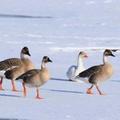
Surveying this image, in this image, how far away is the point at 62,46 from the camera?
63.0ft

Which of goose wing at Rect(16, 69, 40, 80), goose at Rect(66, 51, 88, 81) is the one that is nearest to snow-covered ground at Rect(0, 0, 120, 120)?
goose at Rect(66, 51, 88, 81)

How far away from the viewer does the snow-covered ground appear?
26.5ft

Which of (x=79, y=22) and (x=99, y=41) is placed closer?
(x=99, y=41)

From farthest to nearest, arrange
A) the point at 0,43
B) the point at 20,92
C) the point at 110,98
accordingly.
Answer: the point at 0,43, the point at 20,92, the point at 110,98

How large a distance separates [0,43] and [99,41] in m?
3.30

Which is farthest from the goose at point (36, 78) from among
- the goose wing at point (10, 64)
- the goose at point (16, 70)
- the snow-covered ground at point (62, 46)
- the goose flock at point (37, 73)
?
the goose wing at point (10, 64)

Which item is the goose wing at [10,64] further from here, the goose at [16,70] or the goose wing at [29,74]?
the goose wing at [29,74]

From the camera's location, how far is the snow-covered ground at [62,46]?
8070mm

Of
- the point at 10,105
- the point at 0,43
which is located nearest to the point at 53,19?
the point at 0,43

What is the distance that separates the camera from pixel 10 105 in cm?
845

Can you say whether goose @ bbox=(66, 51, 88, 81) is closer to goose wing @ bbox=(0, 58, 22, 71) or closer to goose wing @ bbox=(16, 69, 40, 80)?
goose wing @ bbox=(0, 58, 22, 71)

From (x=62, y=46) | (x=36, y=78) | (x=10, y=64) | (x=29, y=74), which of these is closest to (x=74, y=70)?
(x=10, y=64)

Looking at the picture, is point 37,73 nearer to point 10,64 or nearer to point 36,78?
point 36,78

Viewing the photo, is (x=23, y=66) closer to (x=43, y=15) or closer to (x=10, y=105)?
(x=10, y=105)
